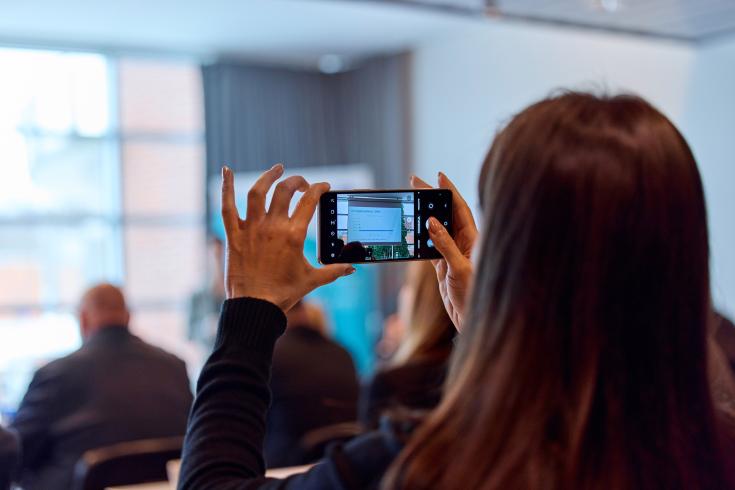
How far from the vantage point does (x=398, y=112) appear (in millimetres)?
6137

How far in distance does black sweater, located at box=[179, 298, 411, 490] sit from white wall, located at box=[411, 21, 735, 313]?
246 cm

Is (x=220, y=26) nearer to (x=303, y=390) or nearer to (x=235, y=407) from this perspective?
(x=303, y=390)

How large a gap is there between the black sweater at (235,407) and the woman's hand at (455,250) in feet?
0.77

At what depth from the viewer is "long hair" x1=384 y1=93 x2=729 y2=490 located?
2.18ft

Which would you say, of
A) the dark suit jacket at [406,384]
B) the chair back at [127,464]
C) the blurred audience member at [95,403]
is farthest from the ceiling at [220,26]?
the chair back at [127,464]

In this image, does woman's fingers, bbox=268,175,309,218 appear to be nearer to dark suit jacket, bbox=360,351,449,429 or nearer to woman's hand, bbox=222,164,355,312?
woman's hand, bbox=222,164,355,312

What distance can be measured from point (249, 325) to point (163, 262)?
5577 mm

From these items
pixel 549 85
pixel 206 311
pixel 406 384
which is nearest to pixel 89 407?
pixel 406 384

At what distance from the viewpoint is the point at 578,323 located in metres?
0.67

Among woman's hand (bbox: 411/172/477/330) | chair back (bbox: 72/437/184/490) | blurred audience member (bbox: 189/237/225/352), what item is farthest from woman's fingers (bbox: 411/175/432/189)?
blurred audience member (bbox: 189/237/225/352)

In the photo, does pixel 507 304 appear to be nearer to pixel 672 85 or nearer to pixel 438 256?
pixel 438 256

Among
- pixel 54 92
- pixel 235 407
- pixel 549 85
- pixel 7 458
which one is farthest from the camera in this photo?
pixel 54 92

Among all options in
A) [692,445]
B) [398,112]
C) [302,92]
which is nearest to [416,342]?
[692,445]

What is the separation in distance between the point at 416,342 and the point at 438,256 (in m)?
1.45
